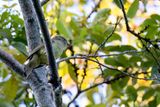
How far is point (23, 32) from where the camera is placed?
4.97ft

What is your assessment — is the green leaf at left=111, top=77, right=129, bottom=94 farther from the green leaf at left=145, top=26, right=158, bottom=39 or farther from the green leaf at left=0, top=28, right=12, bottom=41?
the green leaf at left=0, top=28, right=12, bottom=41

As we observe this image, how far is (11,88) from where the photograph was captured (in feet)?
5.35

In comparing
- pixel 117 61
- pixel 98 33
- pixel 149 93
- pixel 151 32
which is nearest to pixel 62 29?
pixel 98 33

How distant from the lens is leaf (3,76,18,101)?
160cm

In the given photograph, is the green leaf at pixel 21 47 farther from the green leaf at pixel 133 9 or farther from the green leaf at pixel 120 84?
the green leaf at pixel 120 84

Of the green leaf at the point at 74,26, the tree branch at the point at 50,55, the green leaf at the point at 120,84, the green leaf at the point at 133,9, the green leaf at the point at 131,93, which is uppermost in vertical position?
Result: the green leaf at the point at 74,26

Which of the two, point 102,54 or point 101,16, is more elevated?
point 101,16

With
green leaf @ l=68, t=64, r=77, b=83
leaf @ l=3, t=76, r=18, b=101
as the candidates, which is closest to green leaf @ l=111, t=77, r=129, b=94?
green leaf @ l=68, t=64, r=77, b=83

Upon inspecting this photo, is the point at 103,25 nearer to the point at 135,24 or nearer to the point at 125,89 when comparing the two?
the point at 125,89

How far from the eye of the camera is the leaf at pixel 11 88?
5.25 feet

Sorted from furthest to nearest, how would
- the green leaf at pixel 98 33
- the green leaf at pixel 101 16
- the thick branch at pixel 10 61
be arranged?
1. the green leaf at pixel 101 16
2. the green leaf at pixel 98 33
3. the thick branch at pixel 10 61

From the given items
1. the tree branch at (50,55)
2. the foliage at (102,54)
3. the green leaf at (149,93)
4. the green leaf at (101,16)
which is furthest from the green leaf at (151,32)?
the tree branch at (50,55)

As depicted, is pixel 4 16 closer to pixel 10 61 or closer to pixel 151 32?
pixel 10 61

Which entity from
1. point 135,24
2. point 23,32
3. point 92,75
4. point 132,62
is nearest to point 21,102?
point 23,32
